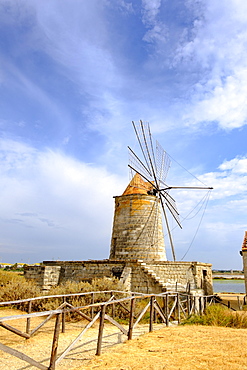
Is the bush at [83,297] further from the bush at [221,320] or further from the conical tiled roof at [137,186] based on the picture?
the conical tiled roof at [137,186]

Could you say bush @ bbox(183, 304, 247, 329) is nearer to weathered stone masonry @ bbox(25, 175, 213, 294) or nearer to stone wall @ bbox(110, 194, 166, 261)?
weathered stone masonry @ bbox(25, 175, 213, 294)

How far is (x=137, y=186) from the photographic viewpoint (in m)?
17.7

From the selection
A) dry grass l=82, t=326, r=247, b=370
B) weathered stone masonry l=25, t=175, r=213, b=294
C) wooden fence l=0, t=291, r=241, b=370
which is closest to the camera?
wooden fence l=0, t=291, r=241, b=370

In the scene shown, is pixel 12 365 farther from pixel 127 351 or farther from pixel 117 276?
pixel 117 276

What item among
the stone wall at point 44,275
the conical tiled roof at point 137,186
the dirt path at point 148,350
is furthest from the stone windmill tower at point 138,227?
the dirt path at point 148,350

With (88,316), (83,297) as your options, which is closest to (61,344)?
(88,316)

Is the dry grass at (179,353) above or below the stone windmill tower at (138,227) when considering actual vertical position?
below

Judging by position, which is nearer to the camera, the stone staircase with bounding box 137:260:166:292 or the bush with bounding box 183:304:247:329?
the bush with bounding box 183:304:247:329

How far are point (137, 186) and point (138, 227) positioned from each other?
8.86 feet

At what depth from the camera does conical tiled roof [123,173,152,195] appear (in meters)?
17.6

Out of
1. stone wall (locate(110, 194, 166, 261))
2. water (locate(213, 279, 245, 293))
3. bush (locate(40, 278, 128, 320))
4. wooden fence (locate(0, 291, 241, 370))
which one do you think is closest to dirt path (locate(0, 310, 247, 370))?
wooden fence (locate(0, 291, 241, 370))

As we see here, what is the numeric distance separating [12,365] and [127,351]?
6.08ft

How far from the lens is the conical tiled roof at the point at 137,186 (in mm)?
17641

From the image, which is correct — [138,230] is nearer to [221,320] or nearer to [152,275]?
[152,275]
